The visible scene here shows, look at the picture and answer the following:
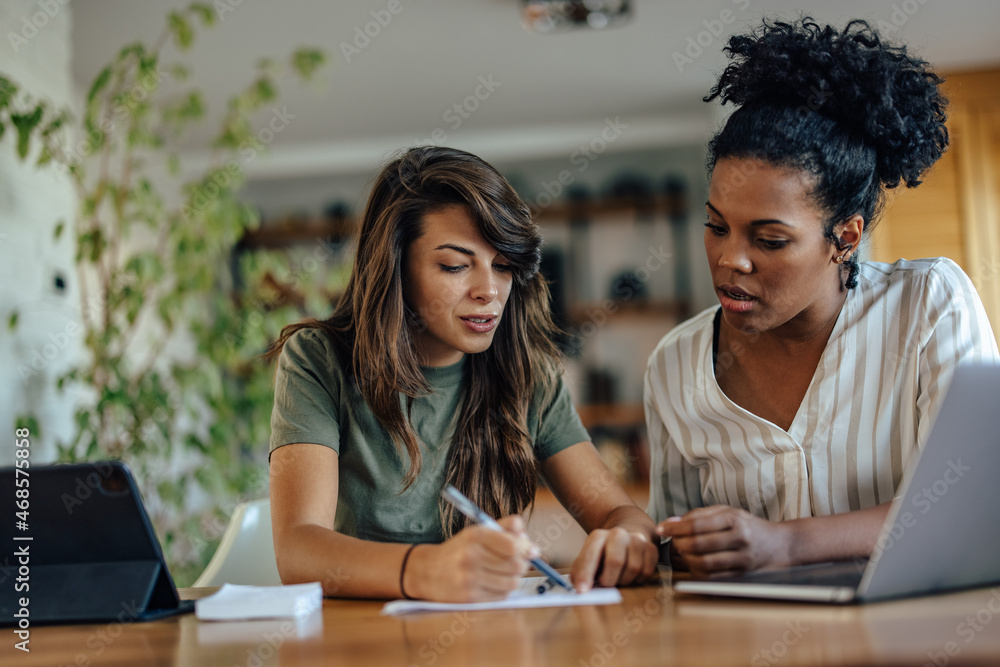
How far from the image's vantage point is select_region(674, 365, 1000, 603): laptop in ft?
2.47

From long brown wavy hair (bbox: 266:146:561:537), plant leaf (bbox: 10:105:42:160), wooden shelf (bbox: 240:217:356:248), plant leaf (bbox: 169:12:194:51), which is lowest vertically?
long brown wavy hair (bbox: 266:146:561:537)

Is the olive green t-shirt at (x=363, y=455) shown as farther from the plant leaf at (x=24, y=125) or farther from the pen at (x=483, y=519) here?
the plant leaf at (x=24, y=125)

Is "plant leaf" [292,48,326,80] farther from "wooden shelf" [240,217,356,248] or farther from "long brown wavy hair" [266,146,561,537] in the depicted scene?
"wooden shelf" [240,217,356,248]

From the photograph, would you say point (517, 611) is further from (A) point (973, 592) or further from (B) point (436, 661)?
(A) point (973, 592)

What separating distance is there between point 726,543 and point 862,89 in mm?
731

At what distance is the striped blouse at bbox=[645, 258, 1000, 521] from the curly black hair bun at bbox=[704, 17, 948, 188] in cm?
19

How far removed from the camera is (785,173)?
1235mm

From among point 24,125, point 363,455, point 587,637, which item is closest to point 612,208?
point 24,125

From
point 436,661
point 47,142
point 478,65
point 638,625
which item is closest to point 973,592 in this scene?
point 638,625

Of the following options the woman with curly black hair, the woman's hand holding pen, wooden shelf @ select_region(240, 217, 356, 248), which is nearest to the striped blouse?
the woman with curly black hair

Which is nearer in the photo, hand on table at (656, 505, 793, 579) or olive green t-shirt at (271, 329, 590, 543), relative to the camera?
hand on table at (656, 505, 793, 579)

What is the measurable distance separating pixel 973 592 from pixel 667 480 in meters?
0.69

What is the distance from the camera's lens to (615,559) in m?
1.03

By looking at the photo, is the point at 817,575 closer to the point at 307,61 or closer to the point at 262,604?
the point at 262,604
